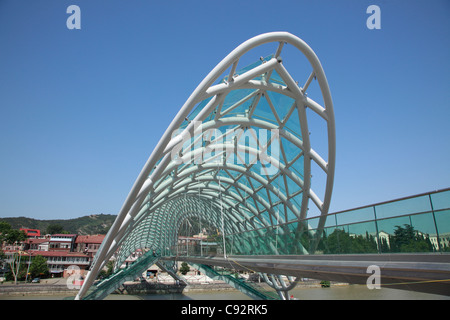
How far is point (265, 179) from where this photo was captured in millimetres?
28688

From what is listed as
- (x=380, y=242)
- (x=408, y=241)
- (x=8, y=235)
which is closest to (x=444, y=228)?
(x=408, y=241)

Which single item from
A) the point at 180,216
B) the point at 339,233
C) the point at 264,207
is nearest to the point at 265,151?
the point at 264,207

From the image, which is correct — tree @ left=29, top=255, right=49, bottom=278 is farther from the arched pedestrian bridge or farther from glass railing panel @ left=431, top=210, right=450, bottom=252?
glass railing panel @ left=431, top=210, right=450, bottom=252

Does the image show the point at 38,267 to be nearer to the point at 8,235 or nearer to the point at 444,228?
the point at 8,235

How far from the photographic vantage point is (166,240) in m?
55.7

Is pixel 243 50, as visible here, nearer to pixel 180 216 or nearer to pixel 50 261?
pixel 180 216

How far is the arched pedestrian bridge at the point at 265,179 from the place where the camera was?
31.4 ft

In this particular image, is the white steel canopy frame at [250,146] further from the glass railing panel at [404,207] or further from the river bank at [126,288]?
the river bank at [126,288]

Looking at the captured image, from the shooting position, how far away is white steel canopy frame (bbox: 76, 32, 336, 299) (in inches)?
613

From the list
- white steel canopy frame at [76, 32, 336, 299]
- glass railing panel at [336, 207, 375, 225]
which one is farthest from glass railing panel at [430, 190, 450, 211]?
white steel canopy frame at [76, 32, 336, 299]

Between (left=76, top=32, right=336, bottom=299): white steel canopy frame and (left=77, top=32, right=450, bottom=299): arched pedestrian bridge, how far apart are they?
2.4 inches

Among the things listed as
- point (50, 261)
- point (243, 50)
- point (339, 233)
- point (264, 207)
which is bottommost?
point (50, 261)

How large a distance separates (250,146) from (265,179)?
13.5ft

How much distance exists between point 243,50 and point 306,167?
11.9 m
